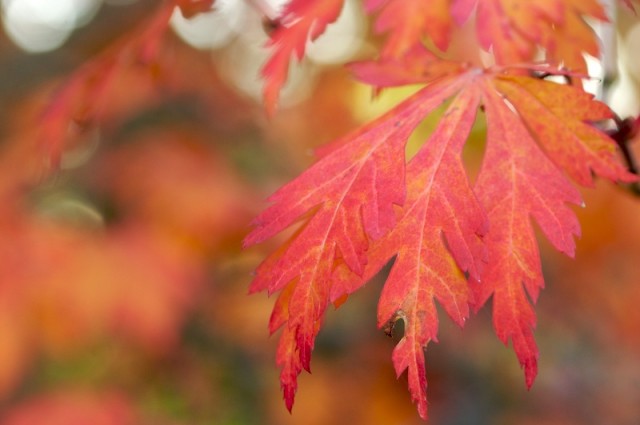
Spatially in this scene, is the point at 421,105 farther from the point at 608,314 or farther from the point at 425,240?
the point at 608,314

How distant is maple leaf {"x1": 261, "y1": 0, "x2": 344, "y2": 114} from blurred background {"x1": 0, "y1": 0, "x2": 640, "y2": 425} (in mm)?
1005

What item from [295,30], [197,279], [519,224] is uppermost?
[295,30]

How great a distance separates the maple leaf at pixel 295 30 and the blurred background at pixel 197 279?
1.00 m

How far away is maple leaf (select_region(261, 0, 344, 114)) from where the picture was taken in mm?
793

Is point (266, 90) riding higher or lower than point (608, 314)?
higher

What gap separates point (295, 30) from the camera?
0.82m

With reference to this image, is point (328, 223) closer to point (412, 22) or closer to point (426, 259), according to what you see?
point (426, 259)

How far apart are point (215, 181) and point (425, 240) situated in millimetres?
1549

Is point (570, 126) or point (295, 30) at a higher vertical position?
point (295, 30)

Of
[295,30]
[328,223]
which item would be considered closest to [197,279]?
[295,30]

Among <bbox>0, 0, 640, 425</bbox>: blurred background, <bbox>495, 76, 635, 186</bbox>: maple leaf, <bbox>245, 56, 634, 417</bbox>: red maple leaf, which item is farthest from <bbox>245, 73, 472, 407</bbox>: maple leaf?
<bbox>0, 0, 640, 425</bbox>: blurred background

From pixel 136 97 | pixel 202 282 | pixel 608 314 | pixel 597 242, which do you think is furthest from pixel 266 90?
pixel 608 314

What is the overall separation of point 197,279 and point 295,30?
46.0 inches

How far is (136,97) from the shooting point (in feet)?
7.50
